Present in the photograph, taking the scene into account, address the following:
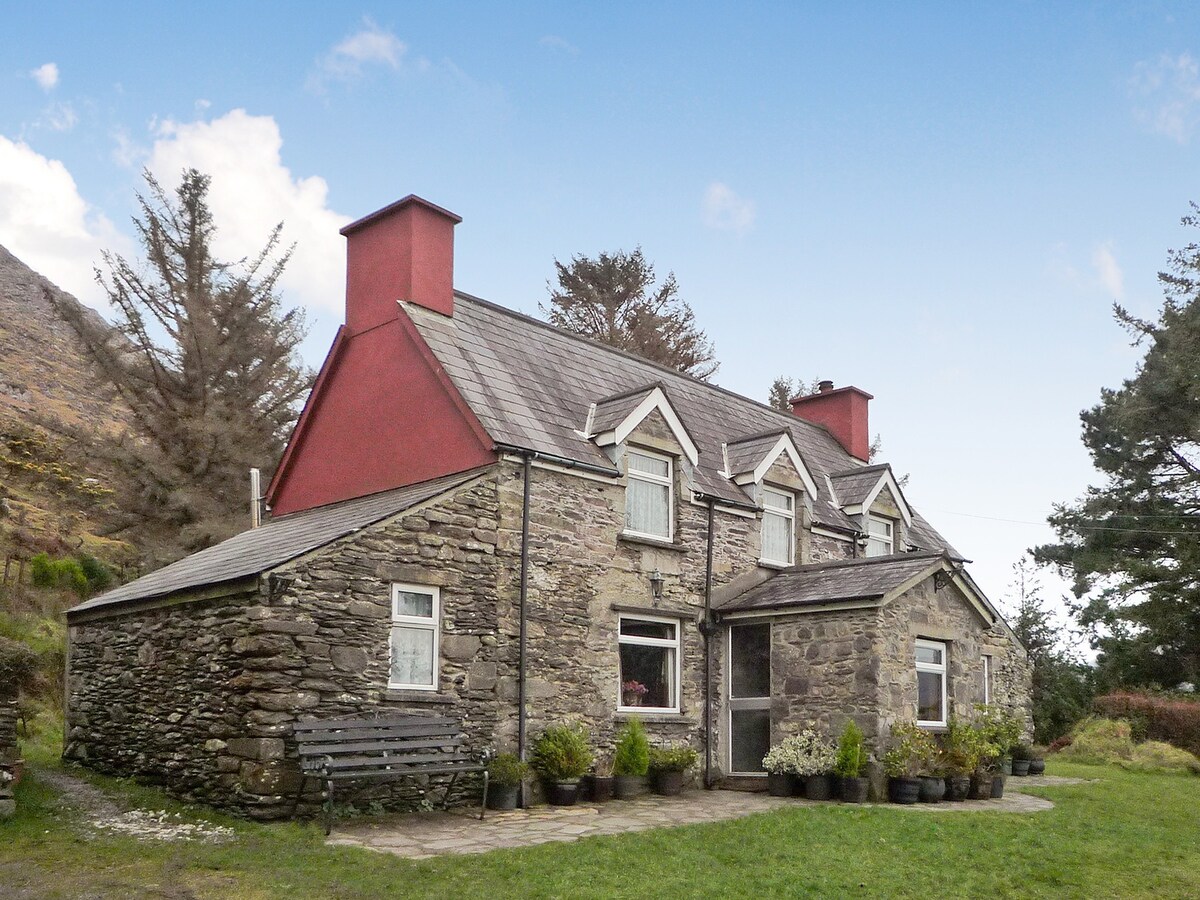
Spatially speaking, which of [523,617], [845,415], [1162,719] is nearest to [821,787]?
[523,617]

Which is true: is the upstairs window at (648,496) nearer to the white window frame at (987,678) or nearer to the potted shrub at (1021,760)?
the potted shrub at (1021,760)

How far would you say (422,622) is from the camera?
13961mm

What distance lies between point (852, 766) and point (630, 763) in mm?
3029

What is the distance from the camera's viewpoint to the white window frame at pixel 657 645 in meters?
16.4

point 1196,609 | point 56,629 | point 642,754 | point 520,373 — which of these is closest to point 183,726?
point 642,754

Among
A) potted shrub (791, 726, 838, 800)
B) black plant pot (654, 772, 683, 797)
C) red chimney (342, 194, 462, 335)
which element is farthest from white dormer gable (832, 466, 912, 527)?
red chimney (342, 194, 462, 335)

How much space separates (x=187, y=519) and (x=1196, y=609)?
88.0 feet

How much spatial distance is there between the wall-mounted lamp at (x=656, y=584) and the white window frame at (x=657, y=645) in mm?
338

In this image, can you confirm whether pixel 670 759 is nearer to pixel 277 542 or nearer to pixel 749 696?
pixel 749 696

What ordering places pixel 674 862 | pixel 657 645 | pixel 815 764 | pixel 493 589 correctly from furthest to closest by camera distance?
1. pixel 657 645
2. pixel 815 764
3. pixel 493 589
4. pixel 674 862

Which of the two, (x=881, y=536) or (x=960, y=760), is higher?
(x=881, y=536)

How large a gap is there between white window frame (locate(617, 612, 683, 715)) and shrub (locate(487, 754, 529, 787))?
257cm

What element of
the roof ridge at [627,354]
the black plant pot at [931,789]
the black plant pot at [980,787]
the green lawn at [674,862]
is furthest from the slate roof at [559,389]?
the green lawn at [674,862]

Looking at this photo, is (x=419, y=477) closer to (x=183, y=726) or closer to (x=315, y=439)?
(x=315, y=439)
